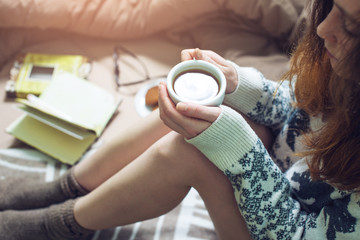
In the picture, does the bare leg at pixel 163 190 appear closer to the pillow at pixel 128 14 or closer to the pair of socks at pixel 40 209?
the pair of socks at pixel 40 209

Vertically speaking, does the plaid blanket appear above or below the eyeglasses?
below

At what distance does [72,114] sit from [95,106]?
0.22 ft

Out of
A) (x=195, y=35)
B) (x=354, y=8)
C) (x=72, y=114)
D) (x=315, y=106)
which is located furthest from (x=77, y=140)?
(x=354, y=8)

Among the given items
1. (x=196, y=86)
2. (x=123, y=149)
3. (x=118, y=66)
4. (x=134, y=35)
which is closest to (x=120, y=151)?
(x=123, y=149)

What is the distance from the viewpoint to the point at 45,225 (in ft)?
2.36

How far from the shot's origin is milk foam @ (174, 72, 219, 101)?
1.73ft

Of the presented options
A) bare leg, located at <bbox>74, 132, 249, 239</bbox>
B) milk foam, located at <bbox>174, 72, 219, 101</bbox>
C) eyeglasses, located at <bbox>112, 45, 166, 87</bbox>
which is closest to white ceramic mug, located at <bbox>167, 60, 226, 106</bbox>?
milk foam, located at <bbox>174, 72, 219, 101</bbox>

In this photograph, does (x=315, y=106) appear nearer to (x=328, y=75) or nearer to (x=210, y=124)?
(x=328, y=75)

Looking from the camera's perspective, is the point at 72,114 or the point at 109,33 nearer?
the point at 72,114

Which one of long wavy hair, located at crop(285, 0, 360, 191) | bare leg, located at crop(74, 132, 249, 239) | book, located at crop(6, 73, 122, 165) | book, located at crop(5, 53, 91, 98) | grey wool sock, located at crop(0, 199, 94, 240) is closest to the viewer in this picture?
long wavy hair, located at crop(285, 0, 360, 191)

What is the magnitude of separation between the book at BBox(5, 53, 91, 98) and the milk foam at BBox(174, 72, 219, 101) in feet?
1.91

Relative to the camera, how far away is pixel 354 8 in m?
0.43

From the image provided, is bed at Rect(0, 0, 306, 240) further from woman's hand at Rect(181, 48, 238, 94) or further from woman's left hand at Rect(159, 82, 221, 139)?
woman's left hand at Rect(159, 82, 221, 139)

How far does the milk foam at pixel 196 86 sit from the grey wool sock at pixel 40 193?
394mm
